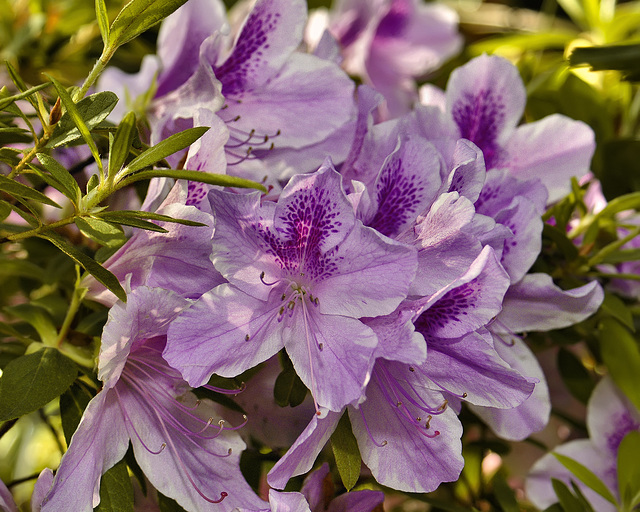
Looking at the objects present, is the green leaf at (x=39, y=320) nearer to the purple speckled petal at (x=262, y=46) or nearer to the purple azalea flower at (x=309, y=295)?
the purple azalea flower at (x=309, y=295)

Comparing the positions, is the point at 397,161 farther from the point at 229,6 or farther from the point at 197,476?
the point at 229,6

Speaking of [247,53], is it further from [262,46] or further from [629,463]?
[629,463]

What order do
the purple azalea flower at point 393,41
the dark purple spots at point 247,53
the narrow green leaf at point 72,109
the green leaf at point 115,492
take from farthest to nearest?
the purple azalea flower at point 393,41, the dark purple spots at point 247,53, the green leaf at point 115,492, the narrow green leaf at point 72,109

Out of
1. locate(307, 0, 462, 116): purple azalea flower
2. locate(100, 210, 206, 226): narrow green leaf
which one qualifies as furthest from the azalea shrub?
locate(307, 0, 462, 116): purple azalea flower

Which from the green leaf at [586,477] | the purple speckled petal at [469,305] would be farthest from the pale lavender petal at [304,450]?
the green leaf at [586,477]

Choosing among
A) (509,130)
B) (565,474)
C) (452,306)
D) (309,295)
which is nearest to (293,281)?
(309,295)

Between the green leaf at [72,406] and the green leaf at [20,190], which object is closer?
the green leaf at [20,190]
